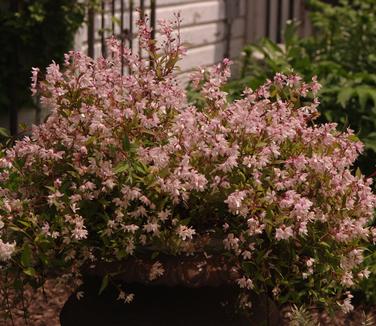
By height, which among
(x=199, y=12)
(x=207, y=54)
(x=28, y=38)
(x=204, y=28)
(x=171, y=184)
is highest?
(x=171, y=184)

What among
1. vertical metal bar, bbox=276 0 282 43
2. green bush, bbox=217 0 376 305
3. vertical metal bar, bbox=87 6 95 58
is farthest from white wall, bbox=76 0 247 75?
green bush, bbox=217 0 376 305

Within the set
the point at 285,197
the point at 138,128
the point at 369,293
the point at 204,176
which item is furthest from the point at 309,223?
the point at 369,293

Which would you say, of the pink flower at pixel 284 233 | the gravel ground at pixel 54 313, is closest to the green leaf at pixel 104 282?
the pink flower at pixel 284 233

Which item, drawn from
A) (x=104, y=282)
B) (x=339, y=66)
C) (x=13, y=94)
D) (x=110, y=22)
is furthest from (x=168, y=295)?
(x=110, y=22)

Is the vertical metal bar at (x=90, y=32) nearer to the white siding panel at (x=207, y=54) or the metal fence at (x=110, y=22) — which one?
the metal fence at (x=110, y=22)

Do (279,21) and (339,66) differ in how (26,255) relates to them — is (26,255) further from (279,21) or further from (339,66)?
(279,21)

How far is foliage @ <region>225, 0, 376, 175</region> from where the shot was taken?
6.09 m

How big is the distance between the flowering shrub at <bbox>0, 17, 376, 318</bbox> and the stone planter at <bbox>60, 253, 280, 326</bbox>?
0.06 meters

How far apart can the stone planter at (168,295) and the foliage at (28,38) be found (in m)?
3.38

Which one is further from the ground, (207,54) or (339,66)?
(339,66)

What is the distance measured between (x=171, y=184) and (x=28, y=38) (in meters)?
3.86

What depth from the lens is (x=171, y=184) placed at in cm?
322

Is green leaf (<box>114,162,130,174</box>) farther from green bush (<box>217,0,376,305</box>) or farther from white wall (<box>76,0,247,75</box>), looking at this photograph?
white wall (<box>76,0,247,75</box>)

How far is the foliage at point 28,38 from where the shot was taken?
6.72m
